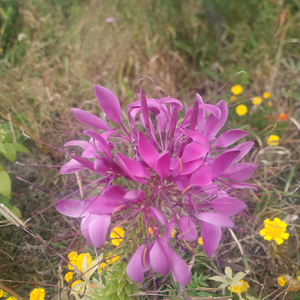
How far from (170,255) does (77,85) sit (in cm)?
224

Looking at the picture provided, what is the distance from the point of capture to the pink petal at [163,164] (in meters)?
0.64

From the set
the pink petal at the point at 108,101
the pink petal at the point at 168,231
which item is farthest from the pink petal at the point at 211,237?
the pink petal at the point at 108,101

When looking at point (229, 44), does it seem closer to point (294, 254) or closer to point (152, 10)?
point (152, 10)

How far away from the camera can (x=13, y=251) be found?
145 cm

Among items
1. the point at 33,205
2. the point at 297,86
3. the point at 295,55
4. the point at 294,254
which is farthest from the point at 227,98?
the point at 33,205

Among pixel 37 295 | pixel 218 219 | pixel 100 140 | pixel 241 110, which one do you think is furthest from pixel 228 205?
pixel 241 110

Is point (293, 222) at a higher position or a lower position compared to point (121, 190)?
lower

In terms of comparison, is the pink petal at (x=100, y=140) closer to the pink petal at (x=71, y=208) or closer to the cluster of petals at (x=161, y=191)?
the cluster of petals at (x=161, y=191)

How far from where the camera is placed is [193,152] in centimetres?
72

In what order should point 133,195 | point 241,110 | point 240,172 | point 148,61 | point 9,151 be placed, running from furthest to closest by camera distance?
point 148,61, point 241,110, point 9,151, point 240,172, point 133,195

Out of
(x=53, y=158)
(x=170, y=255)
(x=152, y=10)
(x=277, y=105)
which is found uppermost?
(x=152, y=10)

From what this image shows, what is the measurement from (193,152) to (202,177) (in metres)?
0.08

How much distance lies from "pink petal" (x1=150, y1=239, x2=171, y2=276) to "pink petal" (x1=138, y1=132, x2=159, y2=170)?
232 mm

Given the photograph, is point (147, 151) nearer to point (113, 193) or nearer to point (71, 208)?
point (113, 193)
